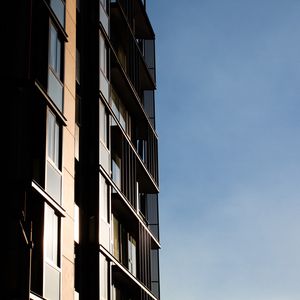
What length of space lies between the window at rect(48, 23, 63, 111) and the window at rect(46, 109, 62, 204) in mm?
681

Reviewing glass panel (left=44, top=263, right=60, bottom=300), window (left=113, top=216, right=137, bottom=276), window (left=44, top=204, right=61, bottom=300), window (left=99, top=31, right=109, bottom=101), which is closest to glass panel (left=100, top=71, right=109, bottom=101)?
window (left=99, top=31, right=109, bottom=101)

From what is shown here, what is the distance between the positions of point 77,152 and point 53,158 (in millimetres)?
4804

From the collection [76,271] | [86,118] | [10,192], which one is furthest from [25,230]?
[86,118]

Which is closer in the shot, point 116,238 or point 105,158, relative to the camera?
point 105,158

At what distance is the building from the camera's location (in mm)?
19344

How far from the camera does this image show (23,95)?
1991 centimetres

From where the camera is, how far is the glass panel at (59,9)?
2297 cm

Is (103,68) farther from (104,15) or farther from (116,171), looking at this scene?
(116,171)

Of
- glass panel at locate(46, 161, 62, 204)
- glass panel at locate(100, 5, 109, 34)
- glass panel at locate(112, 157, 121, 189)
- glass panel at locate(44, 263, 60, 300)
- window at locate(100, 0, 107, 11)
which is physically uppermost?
window at locate(100, 0, 107, 11)

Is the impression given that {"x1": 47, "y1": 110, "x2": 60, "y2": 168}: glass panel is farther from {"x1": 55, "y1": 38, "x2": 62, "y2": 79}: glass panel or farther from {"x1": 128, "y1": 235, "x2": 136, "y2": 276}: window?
{"x1": 128, "y1": 235, "x2": 136, "y2": 276}: window

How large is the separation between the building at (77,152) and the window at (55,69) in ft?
0.09

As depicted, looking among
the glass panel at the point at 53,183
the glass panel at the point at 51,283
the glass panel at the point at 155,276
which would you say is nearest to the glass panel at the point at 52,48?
the glass panel at the point at 53,183

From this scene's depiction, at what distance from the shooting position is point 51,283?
20359 millimetres

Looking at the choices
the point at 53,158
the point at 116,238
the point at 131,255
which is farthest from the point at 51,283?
the point at 131,255
